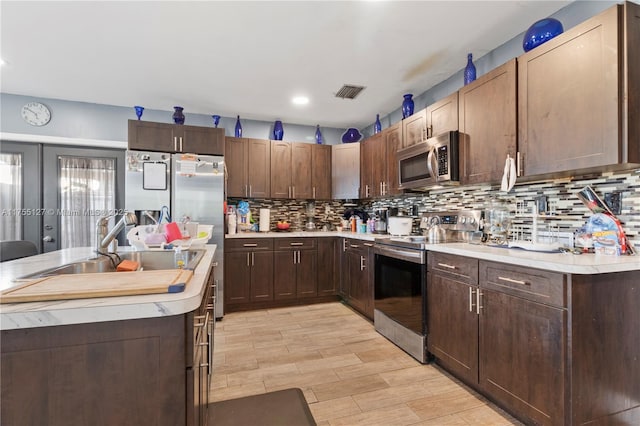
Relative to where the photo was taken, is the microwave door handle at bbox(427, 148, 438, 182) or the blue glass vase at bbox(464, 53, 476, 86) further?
the microwave door handle at bbox(427, 148, 438, 182)

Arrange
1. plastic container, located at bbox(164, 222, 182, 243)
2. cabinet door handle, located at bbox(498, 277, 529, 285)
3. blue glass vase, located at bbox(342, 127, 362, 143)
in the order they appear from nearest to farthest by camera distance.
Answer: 1. cabinet door handle, located at bbox(498, 277, 529, 285)
2. plastic container, located at bbox(164, 222, 182, 243)
3. blue glass vase, located at bbox(342, 127, 362, 143)

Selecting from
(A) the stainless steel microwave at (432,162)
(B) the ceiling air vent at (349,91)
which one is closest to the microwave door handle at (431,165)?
(A) the stainless steel microwave at (432,162)

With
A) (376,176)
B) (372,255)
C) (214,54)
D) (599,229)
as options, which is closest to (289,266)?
(372,255)

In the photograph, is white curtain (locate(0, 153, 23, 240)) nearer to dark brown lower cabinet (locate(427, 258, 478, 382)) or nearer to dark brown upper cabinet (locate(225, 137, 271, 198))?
dark brown upper cabinet (locate(225, 137, 271, 198))

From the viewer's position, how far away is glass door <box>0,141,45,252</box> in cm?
347

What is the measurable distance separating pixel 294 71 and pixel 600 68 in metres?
2.23

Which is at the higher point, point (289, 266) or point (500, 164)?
point (500, 164)

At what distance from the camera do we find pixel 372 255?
3277mm

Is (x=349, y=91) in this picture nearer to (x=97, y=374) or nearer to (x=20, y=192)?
(x=97, y=374)

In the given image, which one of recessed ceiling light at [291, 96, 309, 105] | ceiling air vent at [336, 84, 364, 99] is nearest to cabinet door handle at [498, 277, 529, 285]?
ceiling air vent at [336, 84, 364, 99]

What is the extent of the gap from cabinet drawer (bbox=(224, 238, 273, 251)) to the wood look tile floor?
2.84 feet

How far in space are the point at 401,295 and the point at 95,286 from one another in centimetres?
224

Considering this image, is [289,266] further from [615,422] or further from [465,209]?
[615,422]

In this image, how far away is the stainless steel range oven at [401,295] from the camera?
238cm
